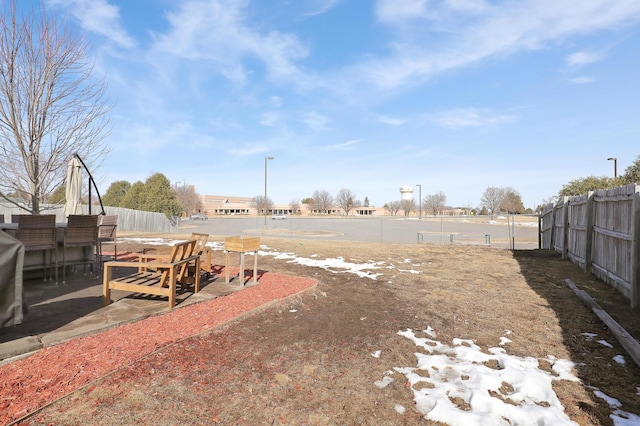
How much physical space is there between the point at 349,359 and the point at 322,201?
342 ft

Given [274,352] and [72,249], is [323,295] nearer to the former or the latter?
[274,352]

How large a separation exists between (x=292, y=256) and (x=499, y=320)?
298 inches

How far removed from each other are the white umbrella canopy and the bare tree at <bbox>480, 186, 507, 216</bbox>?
78.5 metres

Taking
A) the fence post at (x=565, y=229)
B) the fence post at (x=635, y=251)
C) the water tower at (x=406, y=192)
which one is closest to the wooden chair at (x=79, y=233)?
the fence post at (x=635, y=251)

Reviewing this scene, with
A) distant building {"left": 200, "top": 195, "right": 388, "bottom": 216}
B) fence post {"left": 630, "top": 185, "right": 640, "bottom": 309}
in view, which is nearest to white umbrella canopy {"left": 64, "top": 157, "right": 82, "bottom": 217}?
fence post {"left": 630, "top": 185, "right": 640, "bottom": 309}

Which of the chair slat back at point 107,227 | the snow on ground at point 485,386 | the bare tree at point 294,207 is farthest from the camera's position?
the bare tree at point 294,207

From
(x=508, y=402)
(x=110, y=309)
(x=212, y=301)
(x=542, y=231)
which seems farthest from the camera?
(x=542, y=231)

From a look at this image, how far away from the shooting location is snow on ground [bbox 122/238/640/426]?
93.7 inches

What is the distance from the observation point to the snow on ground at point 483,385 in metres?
2.38

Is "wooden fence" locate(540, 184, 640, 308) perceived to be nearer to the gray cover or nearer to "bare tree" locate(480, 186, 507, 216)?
the gray cover

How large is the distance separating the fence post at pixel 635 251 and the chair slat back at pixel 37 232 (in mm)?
9845

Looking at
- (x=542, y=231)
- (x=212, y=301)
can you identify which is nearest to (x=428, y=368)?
(x=212, y=301)

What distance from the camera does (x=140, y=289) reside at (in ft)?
15.4

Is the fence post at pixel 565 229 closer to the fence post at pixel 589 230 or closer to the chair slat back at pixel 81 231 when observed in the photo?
the fence post at pixel 589 230
